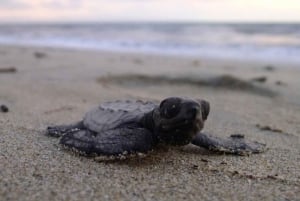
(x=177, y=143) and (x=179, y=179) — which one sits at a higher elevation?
(x=177, y=143)

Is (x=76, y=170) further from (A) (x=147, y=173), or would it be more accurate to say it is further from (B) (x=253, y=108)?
(B) (x=253, y=108)

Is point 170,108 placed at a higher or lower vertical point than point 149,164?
higher

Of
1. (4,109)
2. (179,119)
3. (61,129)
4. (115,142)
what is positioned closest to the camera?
(179,119)

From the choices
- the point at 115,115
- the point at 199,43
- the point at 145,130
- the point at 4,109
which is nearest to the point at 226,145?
the point at 145,130

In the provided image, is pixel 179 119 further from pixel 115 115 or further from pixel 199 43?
pixel 199 43

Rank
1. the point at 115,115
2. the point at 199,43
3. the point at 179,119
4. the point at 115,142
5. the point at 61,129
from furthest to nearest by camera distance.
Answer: the point at 199,43
the point at 61,129
the point at 115,115
the point at 115,142
the point at 179,119

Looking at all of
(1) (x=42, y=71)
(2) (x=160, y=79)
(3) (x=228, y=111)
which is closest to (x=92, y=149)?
(3) (x=228, y=111)

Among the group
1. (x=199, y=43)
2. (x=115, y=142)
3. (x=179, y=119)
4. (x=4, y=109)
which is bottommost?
(x=199, y=43)

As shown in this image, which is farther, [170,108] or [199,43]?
[199,43]
